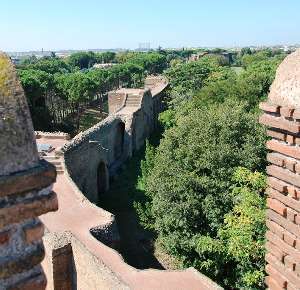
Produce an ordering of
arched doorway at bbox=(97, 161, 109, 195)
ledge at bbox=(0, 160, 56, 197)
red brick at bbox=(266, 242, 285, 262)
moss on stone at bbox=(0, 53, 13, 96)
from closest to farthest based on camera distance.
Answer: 1. ledge at bbox=(0, 160, 56, 197)
2. moss on stone at bbox=(0, 53, 13, 96)
3. red brick at bbox=(266, 242, 285, 262)
4. arched doorway at bbox=(97, 161, 109, 195)

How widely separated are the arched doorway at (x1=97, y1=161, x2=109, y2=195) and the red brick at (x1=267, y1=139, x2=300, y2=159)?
2162 cm

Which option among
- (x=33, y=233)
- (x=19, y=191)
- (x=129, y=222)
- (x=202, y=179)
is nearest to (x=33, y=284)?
(x=33, y=233)

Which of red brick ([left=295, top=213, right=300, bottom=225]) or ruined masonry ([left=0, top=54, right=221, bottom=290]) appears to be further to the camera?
red brick ([left=295, top=213, right=300, bottom=225])

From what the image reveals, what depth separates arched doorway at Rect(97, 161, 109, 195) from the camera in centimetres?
2577

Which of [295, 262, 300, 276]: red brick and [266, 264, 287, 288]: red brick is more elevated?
[295, 262, 300, 276]: red brick

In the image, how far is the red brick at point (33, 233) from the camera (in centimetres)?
309

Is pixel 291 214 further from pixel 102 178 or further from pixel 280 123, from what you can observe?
pixel 102 178

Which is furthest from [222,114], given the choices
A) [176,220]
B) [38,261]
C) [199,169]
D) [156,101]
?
[156,101]

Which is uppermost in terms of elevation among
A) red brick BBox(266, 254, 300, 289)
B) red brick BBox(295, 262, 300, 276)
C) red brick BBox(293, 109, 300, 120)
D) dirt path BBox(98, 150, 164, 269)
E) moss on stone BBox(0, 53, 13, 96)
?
moss on stone BBox(0, 53, 13, 96)

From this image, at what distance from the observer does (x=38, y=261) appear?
317cm

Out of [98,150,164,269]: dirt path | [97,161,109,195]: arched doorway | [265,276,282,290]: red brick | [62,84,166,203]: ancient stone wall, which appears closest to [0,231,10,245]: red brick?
[265,276,282,290]: red brick

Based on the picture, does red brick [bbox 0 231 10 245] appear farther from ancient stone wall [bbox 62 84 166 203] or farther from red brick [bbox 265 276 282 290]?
ancient stone wall [bbox 62 84 166 203]

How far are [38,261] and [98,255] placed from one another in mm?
9732

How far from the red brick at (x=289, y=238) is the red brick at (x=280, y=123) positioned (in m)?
1.01
